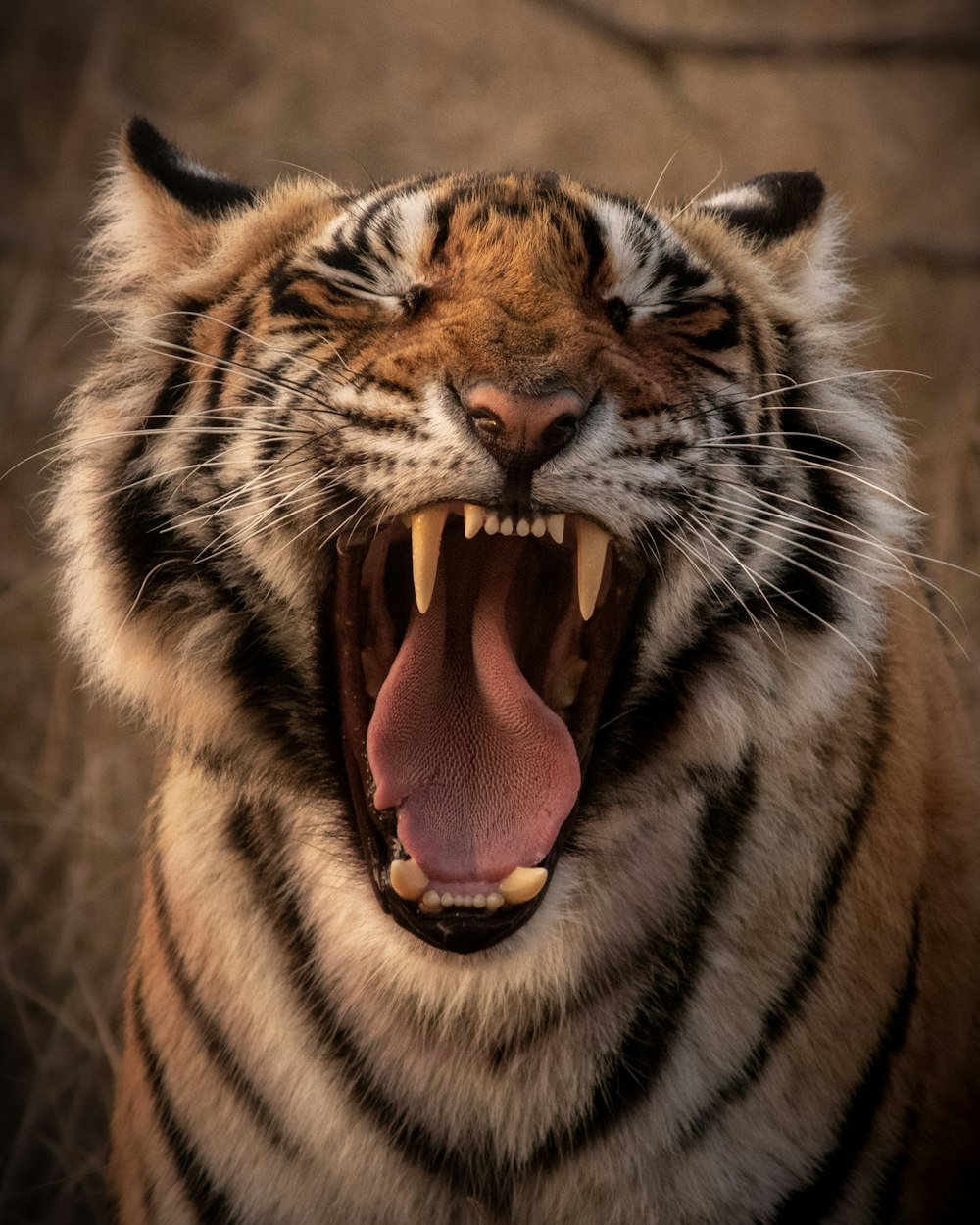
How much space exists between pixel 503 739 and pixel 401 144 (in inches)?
164

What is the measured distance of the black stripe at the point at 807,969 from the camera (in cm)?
158

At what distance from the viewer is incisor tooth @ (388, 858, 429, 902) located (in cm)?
151

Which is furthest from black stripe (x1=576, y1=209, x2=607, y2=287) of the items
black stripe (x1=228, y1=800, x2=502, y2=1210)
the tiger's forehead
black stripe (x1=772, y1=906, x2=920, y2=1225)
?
black stripe (x1=772, y1=906, x2=920, y2=1225)

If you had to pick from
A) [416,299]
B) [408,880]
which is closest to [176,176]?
[416,299]

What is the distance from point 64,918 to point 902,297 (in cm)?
412

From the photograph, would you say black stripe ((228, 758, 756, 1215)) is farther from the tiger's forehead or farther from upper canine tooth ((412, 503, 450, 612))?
the tiger's forehead

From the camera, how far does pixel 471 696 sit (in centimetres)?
169

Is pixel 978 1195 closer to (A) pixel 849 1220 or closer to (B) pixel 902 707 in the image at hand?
(A) pixel 849 1220

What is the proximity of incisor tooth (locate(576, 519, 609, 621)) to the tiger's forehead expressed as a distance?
31 cm

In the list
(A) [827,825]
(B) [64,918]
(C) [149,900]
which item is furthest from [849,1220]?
(B) [64,918]

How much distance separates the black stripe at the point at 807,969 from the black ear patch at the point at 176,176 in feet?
3.60

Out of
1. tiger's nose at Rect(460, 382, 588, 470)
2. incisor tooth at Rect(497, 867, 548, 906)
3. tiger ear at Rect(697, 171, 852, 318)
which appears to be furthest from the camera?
tiger ear at Rect(697, 171, 852, 318)

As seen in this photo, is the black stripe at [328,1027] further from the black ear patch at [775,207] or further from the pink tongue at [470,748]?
the black ear patch at [775,207]

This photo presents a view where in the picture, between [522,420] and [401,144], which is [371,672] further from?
[401,144]
